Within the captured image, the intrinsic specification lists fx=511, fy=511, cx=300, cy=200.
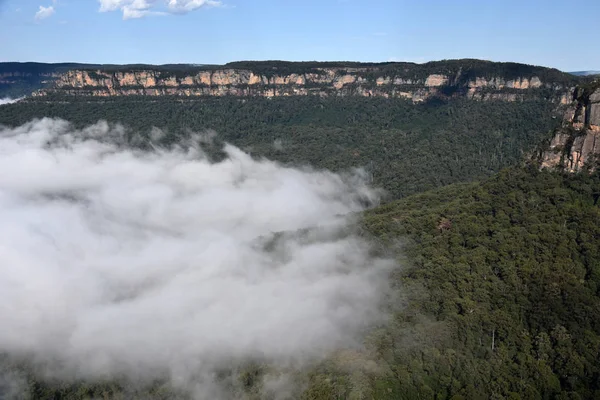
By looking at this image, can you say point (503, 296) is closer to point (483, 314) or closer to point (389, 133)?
point (483, 314)

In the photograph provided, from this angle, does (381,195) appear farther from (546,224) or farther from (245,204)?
(546,224)

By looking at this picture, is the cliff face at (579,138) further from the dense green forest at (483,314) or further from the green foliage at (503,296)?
the dense green forest at (483,314)

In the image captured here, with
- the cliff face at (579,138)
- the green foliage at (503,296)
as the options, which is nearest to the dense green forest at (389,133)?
the cliff face at (579,138)

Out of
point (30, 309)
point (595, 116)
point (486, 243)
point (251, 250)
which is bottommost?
point (30, 309)

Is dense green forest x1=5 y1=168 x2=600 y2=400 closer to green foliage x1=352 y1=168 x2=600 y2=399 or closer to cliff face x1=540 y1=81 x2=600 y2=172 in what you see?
green foliage x1=352 y1=168 x2=600 y2=399

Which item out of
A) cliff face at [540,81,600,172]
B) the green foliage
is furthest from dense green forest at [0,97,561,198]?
the green foliage

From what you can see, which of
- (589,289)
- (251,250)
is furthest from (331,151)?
(589,289)
